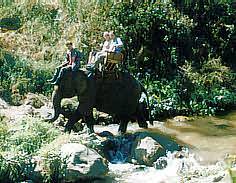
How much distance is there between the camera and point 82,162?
9.88 meters

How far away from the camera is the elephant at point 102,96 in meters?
11.9

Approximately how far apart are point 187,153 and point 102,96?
86.0 inches

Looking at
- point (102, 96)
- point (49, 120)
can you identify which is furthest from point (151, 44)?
point (49, 120)

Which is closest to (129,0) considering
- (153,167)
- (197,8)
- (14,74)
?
(197,8)

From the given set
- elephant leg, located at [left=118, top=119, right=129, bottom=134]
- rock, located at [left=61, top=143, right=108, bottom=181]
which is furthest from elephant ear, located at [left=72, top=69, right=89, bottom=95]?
rock, located at [left=61, top=143, right=108, bottom=181]

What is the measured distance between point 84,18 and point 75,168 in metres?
9.33

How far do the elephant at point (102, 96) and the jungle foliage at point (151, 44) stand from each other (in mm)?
2669

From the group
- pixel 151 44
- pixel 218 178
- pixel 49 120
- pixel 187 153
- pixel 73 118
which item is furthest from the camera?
pixel 151 44

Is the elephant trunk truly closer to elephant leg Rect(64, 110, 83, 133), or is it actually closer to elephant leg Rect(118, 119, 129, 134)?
elephant leg Rect(64, 110, 83, 133)

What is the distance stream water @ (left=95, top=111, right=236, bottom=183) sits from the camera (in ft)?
33.3

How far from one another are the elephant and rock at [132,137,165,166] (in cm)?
140

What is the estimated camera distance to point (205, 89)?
55.5 feet

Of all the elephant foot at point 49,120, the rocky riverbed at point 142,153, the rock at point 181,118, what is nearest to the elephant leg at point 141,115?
the rocky riverbed at point 142,153

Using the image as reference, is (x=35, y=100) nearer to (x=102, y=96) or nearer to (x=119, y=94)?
(x=102, y=96)
